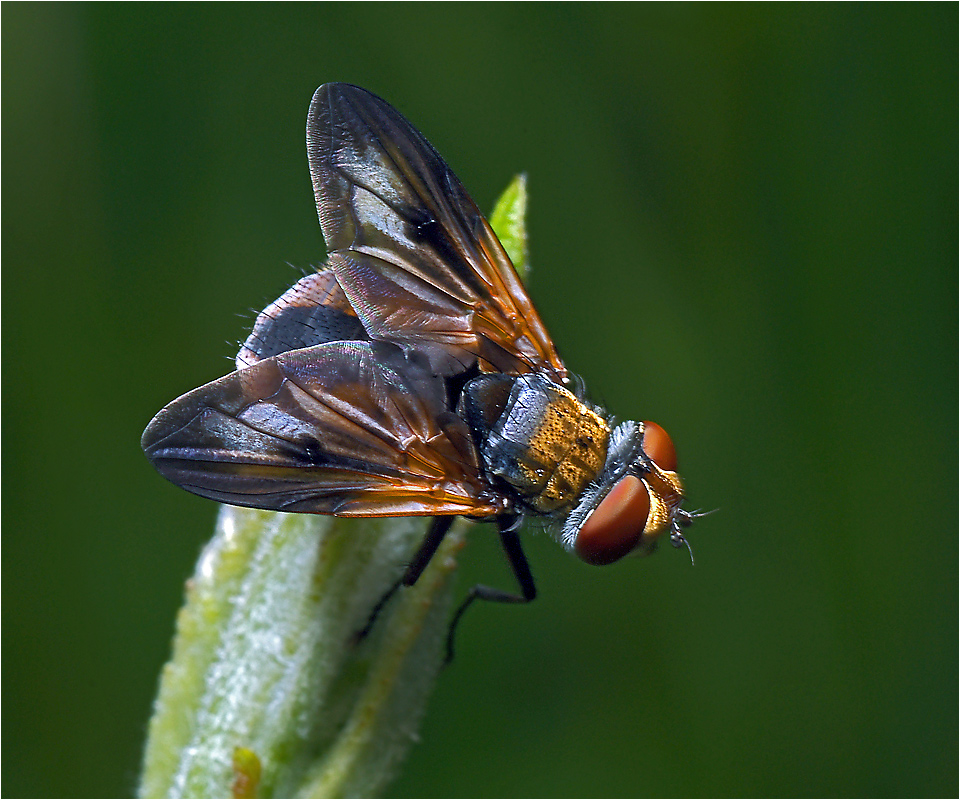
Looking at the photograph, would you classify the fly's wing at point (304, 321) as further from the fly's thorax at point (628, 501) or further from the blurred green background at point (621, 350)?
the fly's thorax at point (628, 501)

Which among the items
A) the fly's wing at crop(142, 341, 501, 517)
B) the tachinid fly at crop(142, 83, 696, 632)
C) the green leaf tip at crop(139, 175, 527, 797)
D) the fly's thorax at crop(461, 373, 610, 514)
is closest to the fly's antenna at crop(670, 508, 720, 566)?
the tachinid fly at crop(142, 83, 696, 632)

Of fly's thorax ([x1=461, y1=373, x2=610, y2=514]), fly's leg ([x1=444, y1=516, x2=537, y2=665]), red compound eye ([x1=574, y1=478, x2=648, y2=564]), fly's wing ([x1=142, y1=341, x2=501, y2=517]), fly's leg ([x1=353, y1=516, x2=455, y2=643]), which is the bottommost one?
fly's leg ([x1=444, y1=516, x2=537, y2=665])

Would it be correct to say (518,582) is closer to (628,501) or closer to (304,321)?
(628,501)

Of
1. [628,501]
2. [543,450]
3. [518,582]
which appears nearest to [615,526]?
[628,501]

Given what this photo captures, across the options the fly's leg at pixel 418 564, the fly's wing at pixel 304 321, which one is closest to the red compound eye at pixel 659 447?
the fly's leg at pixel 418 564

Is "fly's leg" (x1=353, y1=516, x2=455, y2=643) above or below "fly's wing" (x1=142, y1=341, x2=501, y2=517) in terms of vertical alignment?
below

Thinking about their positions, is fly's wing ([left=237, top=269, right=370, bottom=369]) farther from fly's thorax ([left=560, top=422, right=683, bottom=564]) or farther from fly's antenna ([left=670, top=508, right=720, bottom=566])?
fly's antenna ([left=670, top=508, right=720, bottom=566])

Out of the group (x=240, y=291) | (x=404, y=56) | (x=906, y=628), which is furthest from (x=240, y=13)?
(x=906, y=628)
